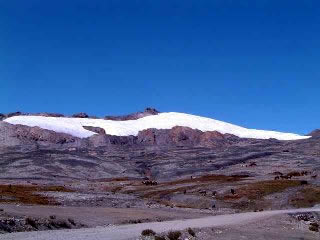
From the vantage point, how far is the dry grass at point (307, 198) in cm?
7744

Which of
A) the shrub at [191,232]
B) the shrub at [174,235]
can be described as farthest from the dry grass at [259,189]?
the shrub at [174,235]

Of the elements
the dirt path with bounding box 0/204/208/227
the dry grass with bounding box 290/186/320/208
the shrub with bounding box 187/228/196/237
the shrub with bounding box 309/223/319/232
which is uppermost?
the dry grass with bounding box 290/186/320/208

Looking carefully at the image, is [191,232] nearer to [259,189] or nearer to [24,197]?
[24,197]

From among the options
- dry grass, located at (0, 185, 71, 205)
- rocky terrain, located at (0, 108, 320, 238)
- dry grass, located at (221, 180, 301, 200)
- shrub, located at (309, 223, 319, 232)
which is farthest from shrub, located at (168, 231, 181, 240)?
dry grass, located at (221, 180, 301, 200)

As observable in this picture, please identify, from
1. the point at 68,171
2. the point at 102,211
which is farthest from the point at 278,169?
the point at 102,211

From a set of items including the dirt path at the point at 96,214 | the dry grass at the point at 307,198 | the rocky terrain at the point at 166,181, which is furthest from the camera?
the rocky terrain at the point at 166,181

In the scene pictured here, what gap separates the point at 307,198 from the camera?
262 ft

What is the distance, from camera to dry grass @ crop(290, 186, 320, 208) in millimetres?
77444

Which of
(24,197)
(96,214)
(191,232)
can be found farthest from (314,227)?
(24,197)

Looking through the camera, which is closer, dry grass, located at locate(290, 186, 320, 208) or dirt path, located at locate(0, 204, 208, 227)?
dirt path, located at locate(0, 204, 208, 227)

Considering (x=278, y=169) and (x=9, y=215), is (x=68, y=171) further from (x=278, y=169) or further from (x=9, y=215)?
(x=9, y=215)

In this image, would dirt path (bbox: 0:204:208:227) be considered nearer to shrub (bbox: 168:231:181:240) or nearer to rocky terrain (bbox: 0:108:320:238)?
rocky terrain (bbox: 0:108:320:238)

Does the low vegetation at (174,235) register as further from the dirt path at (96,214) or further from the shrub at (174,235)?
the dirt path at (96,214)

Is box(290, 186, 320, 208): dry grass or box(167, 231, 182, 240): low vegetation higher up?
box(290, 186, 320, 208): dry grass
